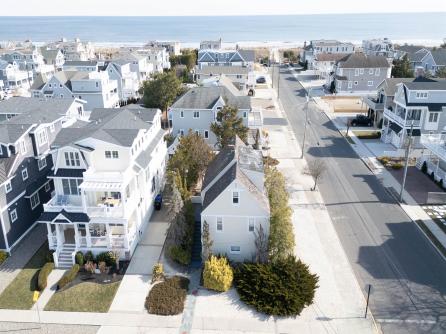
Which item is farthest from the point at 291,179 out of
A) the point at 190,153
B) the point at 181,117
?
the point at 181,117

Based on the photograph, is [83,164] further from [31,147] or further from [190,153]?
[190,153]

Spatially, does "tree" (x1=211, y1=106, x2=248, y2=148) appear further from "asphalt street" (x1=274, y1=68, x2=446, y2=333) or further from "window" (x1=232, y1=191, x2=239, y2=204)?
"window" (x1=232, y1=191, x2=239, y2=204)

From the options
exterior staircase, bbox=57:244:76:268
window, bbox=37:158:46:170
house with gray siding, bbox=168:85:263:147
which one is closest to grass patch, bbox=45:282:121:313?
exterior staircase, bbox=57:244:76:268

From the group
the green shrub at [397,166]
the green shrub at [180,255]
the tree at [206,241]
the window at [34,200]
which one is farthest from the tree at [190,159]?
the green shrub at [397,166]

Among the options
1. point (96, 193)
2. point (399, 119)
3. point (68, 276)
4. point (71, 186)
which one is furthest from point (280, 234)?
point (399, 119)

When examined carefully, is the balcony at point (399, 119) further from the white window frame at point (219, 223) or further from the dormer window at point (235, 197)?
the white window frame at point (219, 223)

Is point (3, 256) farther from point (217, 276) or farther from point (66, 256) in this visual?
point (217, 276)
